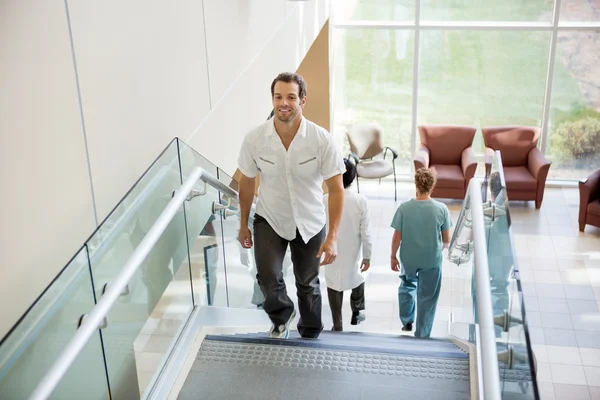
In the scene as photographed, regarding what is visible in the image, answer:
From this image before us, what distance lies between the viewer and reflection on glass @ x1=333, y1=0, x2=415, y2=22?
1191 cm

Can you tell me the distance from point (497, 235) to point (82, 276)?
77.3 inches

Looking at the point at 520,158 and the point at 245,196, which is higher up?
the point at 245,196

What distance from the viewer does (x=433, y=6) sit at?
11.8 meters

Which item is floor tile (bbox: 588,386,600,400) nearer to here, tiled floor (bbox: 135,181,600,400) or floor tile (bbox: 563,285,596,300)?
tiled floor (bbox: 135,181,600,400)

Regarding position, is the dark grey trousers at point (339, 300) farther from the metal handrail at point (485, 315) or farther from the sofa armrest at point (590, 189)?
the sofa armrest at point (590, 189)

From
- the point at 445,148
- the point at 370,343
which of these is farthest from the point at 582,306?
the point at 370,343

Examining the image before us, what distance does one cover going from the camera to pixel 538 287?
8969 millimetres

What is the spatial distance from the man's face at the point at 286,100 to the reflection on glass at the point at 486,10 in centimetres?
844

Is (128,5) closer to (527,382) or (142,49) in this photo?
(142,49)

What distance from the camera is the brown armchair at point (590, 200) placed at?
10.0m

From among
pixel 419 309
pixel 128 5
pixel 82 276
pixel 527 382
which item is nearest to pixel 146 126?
pixel 128 5

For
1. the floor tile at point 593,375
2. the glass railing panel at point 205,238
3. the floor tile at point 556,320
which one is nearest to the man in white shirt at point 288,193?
the glass railing panel at point 205,238

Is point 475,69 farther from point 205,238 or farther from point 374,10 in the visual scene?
point 205,238

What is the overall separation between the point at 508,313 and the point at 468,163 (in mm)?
8393
